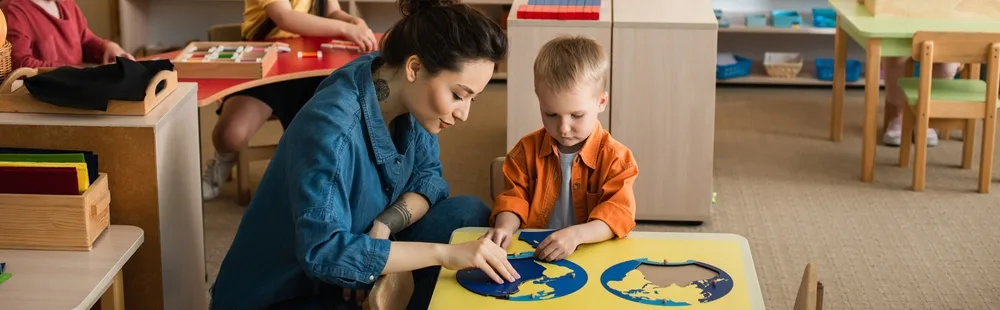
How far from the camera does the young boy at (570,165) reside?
85.0 inches

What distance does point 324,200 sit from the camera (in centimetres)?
191

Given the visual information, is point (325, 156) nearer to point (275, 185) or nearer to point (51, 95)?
point (275, 185)

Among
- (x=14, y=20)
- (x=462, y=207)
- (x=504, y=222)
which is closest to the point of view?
(x=504, y=222)

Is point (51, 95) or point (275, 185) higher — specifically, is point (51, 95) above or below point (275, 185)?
above

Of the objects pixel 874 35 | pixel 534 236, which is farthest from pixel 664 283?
pixel 874 35

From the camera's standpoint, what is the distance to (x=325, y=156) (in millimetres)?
1945

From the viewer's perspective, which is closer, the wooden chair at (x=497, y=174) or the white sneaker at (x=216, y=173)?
the wooden chair at (x=497, y=174)

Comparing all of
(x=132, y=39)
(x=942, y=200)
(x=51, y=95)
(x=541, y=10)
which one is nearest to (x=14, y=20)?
(x=51, y=95)

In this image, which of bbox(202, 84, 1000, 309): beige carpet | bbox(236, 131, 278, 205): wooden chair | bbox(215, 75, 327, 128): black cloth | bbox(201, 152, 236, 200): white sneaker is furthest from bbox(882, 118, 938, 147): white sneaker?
bbox(201, 152, 236, 200): white sneaker

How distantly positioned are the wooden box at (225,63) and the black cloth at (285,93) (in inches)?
11.5

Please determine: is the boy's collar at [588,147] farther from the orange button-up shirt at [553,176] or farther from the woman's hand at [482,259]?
the woman's hand at [482,259]

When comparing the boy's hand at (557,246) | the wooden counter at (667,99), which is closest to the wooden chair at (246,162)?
the wooden counter at (667,99)

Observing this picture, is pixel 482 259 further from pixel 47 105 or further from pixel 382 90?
pixel 47 105

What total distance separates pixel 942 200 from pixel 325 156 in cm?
267
